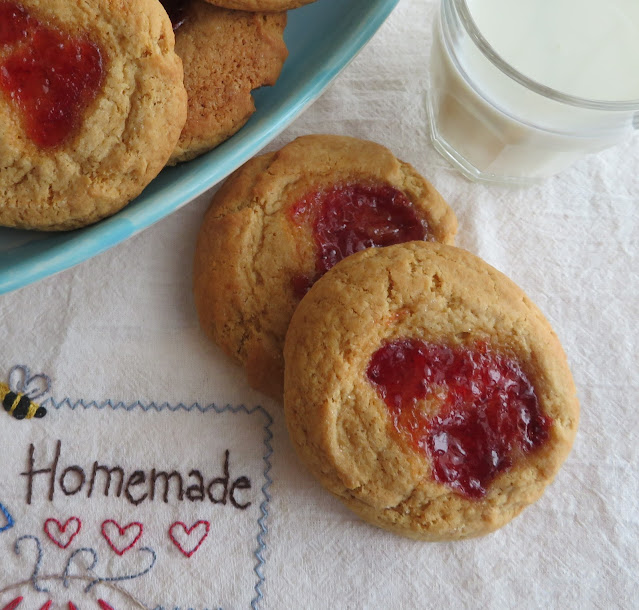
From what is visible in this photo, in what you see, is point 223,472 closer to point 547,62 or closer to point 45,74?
point 45,74

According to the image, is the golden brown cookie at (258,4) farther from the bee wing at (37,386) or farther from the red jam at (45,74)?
the bee wing at (37,386)

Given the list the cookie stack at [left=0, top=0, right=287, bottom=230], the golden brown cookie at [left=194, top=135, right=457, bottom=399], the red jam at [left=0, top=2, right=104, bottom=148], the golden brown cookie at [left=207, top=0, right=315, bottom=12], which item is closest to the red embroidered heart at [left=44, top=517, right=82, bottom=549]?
the golden brown cookie at [left=194, top=135, right=457, bottom=399]

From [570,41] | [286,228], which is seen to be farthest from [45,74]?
[570,41]

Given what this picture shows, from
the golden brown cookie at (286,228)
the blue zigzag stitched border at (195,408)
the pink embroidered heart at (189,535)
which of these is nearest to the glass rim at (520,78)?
the golden brown cookie at (286,228)

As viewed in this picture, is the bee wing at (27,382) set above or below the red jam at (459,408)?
above

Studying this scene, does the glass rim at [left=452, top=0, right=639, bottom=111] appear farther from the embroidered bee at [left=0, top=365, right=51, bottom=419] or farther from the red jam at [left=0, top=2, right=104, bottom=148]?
the embroidered bee at [left=0, top=365, right=51, bottom=419]

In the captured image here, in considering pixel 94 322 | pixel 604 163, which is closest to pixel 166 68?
pixel 94 322
